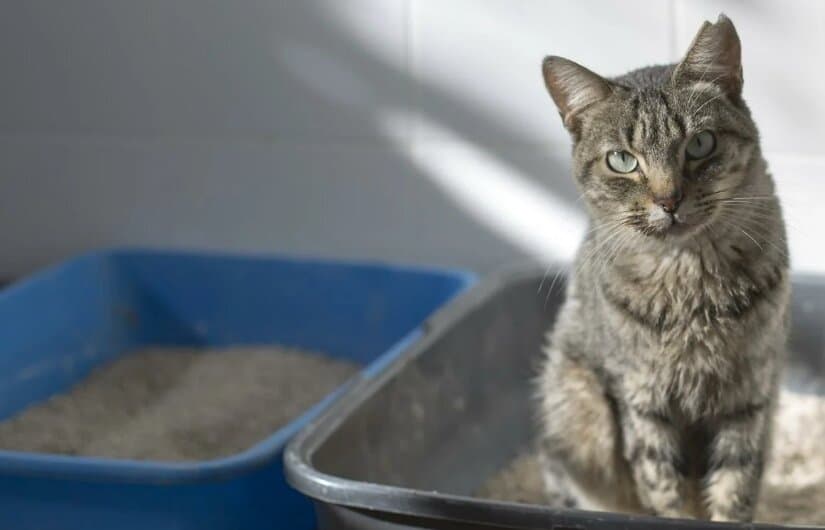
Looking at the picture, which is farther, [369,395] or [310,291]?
[310,291]

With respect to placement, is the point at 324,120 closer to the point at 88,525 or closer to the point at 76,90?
the point at 76,90

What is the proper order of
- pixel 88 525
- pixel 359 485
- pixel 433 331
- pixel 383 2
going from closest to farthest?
pixel 359 485, pixel 88 525, pixel 433 331, pixel 383 2

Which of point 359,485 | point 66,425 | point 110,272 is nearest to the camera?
point 359,485

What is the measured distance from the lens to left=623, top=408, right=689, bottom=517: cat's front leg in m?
1.50

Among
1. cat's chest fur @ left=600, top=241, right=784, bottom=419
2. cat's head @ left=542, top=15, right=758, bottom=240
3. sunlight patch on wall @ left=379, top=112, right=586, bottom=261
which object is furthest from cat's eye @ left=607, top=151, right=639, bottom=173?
sunlight patch on wall @ left=379, top=112, right=586, bottom=261

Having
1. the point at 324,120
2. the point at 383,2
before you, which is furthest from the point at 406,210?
the point at 383,2

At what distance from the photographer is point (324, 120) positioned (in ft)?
7.62

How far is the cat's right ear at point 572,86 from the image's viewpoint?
1.46m

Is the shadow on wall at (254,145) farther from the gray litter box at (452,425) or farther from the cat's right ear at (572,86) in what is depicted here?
the cat's right ear at (572,86)

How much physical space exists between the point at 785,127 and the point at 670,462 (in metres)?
0.76

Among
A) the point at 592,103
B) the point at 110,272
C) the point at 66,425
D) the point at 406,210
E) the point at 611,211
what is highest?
the point at 592,103

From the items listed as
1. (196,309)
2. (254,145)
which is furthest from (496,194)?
(196,309)

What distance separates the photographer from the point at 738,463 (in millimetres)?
1475

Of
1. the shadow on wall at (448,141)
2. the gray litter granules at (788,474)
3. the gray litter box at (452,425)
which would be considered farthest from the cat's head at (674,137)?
the shadow on wall at (448,141)
